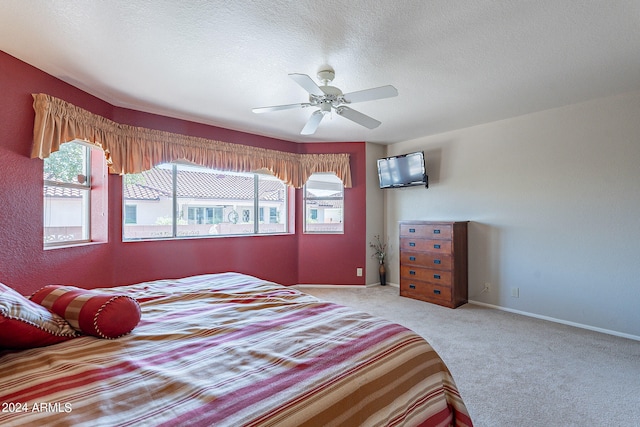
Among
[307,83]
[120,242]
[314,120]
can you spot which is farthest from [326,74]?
A: [120,242]

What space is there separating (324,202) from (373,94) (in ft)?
9.06

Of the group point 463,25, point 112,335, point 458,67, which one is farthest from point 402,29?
point 112,335

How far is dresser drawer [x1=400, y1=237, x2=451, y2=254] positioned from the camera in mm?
3689

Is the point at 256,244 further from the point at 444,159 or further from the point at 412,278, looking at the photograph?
the point at 444,159

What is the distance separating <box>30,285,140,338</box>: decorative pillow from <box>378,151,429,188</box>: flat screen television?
3.85 meters

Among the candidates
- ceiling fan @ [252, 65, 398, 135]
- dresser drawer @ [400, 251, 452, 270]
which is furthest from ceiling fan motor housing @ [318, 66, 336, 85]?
dresser drawer @ [400, 251, 452, 270]

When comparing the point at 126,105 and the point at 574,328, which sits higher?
the point at 126,105

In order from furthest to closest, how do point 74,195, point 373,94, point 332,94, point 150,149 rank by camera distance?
1. point 150,149
2. point 74,195
3. point 332,94
4. point 373,94

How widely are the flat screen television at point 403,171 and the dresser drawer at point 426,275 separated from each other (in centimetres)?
124

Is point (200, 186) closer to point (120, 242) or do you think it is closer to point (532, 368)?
point (120, 242)

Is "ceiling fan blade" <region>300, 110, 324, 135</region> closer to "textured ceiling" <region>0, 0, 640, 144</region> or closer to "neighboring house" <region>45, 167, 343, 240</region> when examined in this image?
"textured ceiling" <region>0, 0, 640, 144</region>

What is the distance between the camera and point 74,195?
9.62 feet

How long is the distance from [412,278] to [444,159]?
5.78ft

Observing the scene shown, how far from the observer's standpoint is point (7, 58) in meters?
2.19
